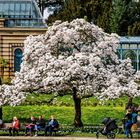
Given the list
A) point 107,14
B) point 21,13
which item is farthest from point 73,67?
point 107,14

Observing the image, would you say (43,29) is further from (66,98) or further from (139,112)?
(139,112)

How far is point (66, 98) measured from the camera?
167ft

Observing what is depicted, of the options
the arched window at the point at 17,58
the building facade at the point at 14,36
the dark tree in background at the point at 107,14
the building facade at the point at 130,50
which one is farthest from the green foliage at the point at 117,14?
the arched window at the point at 17,58

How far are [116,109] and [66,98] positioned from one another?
5884mm

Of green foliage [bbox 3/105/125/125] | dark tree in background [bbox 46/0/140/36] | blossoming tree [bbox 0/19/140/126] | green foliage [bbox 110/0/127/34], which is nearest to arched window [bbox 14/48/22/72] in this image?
green foliage [bbox 3/105/125/125]

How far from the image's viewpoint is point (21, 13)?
66.4m

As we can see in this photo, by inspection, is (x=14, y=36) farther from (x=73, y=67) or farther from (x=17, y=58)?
(x=73, y=67)

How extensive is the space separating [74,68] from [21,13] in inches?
1121

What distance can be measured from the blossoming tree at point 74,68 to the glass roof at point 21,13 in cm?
2108

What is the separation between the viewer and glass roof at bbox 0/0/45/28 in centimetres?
6325

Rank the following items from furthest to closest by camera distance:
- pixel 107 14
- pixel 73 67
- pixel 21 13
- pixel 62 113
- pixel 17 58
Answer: pixel 107 14 < pixel 21 13 < pixel 17 58 < pixel 62 113 < pixel 73 67

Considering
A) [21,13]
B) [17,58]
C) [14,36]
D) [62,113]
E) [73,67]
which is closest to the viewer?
[73,67]

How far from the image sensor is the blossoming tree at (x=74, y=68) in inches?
1542

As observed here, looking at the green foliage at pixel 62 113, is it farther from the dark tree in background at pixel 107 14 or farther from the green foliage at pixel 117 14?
the dark tree in background at pixel 107 14
